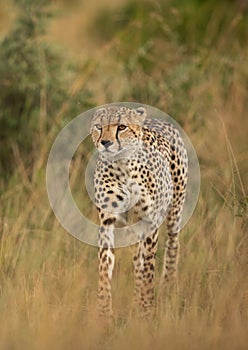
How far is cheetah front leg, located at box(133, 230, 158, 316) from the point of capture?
481 cm

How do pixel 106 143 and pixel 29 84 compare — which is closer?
pixel 106 143

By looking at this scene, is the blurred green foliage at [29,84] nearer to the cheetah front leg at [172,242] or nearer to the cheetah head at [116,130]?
the cheetah front leg at [172,242]

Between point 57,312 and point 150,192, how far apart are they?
769mm

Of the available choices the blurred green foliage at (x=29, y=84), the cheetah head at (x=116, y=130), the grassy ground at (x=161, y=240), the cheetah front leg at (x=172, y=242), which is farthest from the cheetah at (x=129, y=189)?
the blurred green foliage at (x=29, y=84)

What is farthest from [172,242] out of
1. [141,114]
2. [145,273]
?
[141,114]

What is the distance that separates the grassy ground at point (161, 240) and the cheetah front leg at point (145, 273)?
7cm

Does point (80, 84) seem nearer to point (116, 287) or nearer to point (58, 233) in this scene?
point (58, 233)

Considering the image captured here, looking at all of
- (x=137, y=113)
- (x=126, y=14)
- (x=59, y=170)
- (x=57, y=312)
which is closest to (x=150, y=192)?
(x=137, y=113)

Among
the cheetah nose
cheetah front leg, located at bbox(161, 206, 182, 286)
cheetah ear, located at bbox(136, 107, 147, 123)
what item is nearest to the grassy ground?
cheetah front leg, located at bbox(161, 206, 182, 286)

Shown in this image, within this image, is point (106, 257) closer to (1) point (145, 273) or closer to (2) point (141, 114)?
(1) point (145, 273)

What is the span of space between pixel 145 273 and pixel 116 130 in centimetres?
74

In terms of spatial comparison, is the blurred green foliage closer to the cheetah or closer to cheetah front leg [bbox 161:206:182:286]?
cheetah front leg [bbox 161:206:182:286]

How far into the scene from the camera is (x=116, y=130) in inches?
180

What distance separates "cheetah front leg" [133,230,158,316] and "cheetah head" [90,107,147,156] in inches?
19.5
